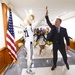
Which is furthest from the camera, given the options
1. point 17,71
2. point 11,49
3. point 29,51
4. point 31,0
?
point 31,0

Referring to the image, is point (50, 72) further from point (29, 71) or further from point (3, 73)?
point (3, 73)

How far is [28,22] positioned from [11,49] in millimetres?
1254

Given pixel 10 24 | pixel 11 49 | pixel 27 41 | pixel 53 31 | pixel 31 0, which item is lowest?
pixel 11 49

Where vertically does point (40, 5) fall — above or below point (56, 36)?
above

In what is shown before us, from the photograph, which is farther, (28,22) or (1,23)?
(1,23)

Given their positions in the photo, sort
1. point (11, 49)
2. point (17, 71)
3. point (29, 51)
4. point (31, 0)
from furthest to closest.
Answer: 1. point (31, 0)
2. point (11, 49)
3. point (17, 71)
4. point (29, 51)

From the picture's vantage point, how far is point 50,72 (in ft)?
13.0

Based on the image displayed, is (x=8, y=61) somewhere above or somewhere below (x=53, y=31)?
below

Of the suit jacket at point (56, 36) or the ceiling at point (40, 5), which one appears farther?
the ceiling at point (40, 5)

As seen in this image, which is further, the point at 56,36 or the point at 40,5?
the point at 40,5

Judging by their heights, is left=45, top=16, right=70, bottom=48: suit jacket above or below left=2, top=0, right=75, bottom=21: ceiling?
below

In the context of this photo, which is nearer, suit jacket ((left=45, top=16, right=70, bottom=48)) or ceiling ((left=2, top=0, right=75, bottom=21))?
suit jacket ((left=45, top=16, right=70, bottom=48))

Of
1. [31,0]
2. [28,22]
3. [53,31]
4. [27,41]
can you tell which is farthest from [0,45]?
[31,0]

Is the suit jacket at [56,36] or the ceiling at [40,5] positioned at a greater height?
the ceiling at [40,5]
